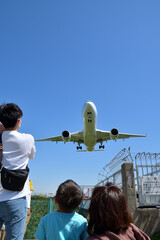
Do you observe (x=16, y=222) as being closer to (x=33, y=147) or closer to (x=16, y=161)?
(x=16, y=161)

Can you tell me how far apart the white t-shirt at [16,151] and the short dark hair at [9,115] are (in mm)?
147

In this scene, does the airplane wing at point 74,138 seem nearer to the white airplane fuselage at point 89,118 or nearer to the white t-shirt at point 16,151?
the white airplane fuselage at point 89,118

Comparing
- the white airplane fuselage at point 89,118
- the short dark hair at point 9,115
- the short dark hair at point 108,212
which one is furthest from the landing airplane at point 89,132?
the short dark hair at point 108,212

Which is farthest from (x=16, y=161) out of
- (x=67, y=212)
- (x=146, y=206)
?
(x=146, y=206)

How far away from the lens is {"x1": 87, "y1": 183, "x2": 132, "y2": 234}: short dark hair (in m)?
1.96

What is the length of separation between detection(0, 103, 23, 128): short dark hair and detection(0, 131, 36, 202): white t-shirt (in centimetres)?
15

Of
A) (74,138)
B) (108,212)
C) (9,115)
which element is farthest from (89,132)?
(108,212)

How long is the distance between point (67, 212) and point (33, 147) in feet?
3.24

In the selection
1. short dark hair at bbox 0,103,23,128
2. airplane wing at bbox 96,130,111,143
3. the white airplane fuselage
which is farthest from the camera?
airplane wing at bbox 96,130,111,143

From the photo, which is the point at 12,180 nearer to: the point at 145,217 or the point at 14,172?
the point at 14,172

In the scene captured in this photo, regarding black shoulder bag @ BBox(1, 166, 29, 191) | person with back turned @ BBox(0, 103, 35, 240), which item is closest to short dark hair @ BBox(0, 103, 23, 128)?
person with back turned @ BBox(0, 103, 35, 240)

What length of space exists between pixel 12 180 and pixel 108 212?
1.30 meters

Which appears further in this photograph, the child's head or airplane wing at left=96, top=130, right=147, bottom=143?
airplane wing at left=96, top=130, right=147, bottom=143

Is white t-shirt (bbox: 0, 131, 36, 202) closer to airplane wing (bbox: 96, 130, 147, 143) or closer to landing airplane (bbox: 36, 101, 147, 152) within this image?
landing airplane (bbox: 36, 101, 147, 152)
